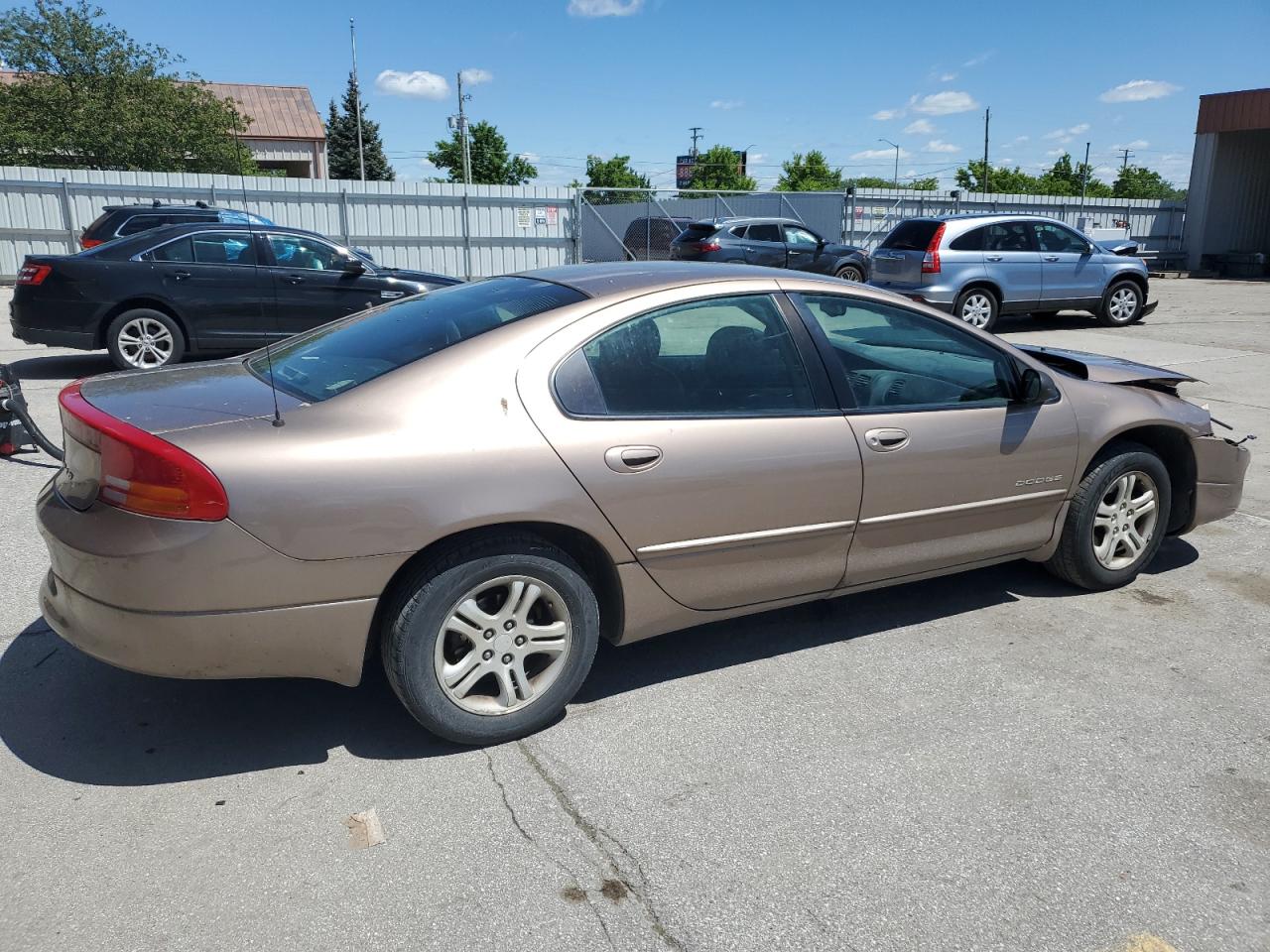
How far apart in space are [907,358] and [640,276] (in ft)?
4.09

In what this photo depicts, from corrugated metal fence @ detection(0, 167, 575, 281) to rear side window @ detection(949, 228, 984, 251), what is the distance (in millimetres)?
10232

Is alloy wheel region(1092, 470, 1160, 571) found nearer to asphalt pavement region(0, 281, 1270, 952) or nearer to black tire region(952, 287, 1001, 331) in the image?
asphalt pavement region(0, 281, 1270, 952)

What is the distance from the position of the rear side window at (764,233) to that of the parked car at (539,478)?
54.1 ft

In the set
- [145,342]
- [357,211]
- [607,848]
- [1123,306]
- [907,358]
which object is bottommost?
[607,848]

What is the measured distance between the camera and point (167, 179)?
71.0ft

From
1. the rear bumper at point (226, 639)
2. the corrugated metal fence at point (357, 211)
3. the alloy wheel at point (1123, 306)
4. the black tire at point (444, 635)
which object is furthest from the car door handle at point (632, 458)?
the corrugated metal fence at point (357, 211)

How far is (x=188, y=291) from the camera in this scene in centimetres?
999

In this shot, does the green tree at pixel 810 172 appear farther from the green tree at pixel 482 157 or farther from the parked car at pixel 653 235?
the parked car at pixel 653 235

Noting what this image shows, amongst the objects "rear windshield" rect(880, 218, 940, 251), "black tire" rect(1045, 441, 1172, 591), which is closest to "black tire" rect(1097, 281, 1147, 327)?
"rear windshield" rect(880, 218, 940, 251)

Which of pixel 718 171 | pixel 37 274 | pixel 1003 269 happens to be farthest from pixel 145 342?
pixel 718 171

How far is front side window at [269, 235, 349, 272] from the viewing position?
1071 cm

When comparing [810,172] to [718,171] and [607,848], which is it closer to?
[718,171]

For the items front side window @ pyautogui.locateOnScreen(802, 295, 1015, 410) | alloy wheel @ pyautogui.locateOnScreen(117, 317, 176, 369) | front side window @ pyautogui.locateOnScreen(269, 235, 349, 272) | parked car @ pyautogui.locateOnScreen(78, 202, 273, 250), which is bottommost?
alloy wheel @ pyautogui.locateOnScreen(117, 317, 176, 369)

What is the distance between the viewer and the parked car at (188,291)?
31.6 ft
